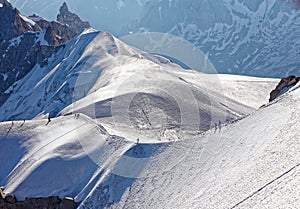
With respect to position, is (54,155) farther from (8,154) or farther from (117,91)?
(117,91)

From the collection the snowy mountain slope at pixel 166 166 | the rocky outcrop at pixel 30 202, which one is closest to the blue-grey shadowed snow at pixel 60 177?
the snowy mountain slope at pixel 166 166

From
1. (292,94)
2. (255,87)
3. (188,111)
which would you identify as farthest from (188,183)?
(255,87)

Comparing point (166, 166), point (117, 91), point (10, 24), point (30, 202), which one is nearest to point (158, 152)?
point (166, 166)

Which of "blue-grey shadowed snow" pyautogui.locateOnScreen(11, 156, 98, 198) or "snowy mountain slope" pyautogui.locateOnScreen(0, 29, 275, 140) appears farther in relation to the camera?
"snowy mountain slope" pyautogui.locateOnScreen(0, 29, 275, 140)

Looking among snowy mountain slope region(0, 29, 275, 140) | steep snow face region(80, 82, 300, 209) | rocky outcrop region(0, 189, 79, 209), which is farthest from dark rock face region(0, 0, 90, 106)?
steep snow face region(80, 82, 300, 209)

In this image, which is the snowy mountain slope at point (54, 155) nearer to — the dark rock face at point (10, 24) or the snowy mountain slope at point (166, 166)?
the snowy mountain slope at point (166, 166)

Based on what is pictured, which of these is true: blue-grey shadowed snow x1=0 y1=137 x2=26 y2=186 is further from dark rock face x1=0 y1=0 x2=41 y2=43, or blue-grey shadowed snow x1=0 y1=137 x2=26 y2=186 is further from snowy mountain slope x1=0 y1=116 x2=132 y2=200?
dark rock face x1=0 y1=0 x2=41 y2=43
